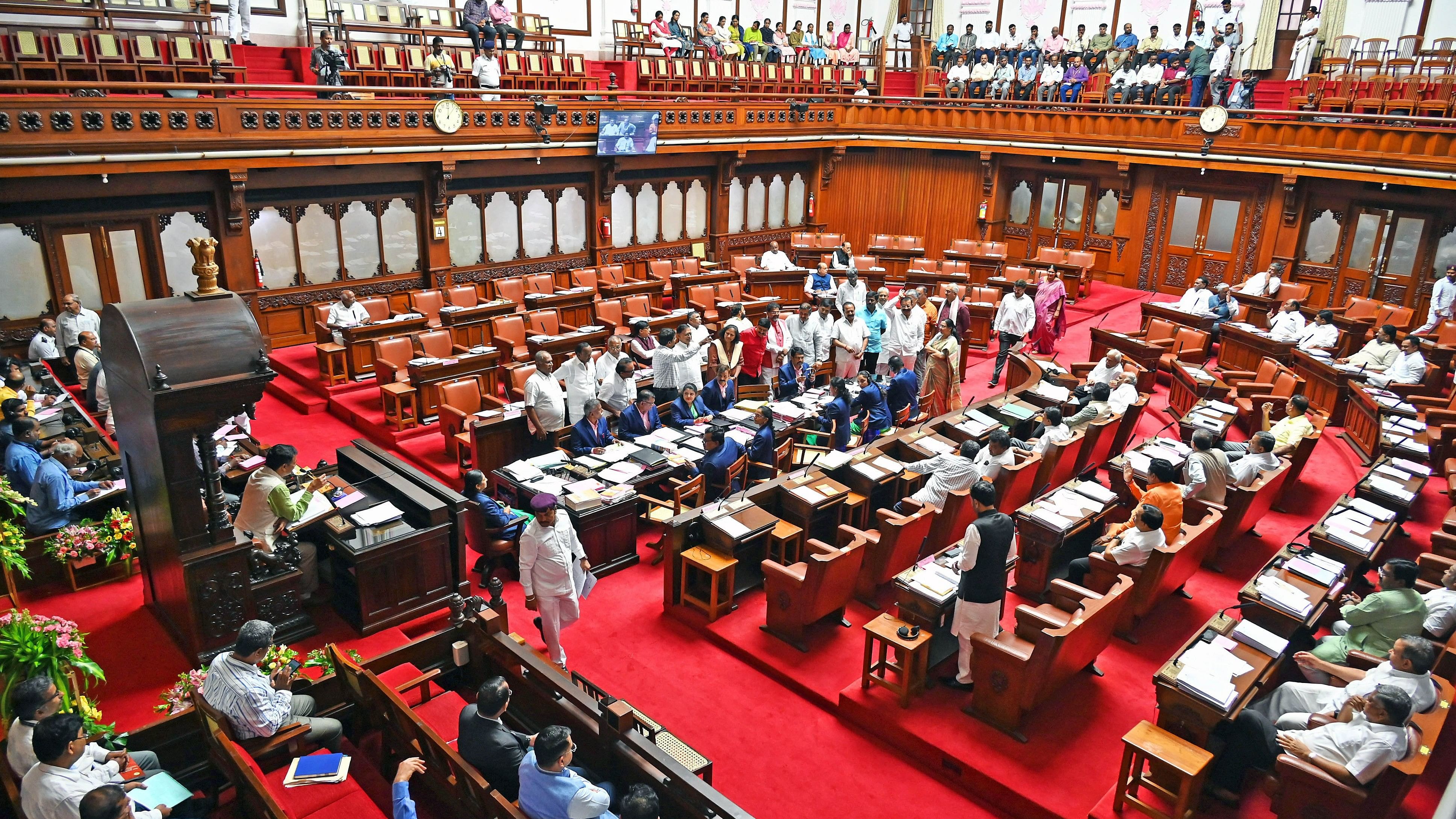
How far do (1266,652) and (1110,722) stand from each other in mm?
1091

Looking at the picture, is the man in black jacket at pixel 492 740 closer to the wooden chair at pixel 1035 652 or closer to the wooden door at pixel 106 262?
the wooden chair at pixel 1035 652

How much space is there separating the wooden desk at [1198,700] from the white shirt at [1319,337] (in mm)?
8461

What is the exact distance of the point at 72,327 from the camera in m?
10.8

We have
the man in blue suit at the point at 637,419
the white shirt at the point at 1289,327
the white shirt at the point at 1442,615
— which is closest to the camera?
the white shirt at the point at 1442,615

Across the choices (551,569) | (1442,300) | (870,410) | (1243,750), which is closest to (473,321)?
(870,410)

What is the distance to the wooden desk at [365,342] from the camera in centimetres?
1166

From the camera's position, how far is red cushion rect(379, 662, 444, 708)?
5586 millimetres

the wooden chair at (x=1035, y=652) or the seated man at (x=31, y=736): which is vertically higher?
the seated man at (x=31, y=736)

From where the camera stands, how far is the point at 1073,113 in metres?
17.9

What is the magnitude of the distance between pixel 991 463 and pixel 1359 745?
3625 mm

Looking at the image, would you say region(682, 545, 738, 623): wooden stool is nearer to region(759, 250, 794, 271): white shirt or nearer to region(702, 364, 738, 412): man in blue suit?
region(702, 364, 738, 412): man in blue suit

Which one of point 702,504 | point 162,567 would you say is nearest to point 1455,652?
point 702,504

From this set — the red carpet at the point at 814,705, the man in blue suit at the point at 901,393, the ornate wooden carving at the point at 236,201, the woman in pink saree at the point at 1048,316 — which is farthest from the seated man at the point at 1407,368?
the ornate wooden carving at the point at 236,201

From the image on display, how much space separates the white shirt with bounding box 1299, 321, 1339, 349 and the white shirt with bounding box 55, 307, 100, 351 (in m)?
15.7
